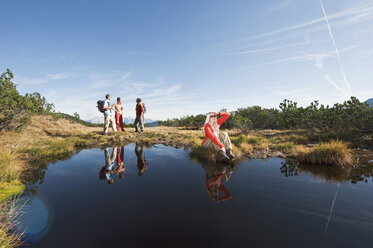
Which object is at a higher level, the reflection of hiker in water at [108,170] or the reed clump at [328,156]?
the reed clump at [328,156]

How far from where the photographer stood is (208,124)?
283 inches

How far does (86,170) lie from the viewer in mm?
6156

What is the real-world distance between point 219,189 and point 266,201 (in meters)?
1.25

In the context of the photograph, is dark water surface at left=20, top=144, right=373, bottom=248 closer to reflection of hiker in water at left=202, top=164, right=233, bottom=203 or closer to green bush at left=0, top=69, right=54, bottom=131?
reflection of hiker in water at left=202, top=164, right=233, bottom=203

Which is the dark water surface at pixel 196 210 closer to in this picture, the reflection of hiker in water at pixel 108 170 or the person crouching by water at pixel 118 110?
the reflection of hiker in water at pixel 108 170

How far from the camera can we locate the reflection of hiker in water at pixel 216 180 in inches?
165

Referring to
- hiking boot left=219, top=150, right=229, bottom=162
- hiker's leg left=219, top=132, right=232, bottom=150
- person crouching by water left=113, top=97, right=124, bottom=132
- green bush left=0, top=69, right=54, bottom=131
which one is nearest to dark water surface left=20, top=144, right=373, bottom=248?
hiking boot left=219, top=150, right=229, bottom=162

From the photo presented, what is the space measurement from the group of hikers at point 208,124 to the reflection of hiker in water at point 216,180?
0.99 meters

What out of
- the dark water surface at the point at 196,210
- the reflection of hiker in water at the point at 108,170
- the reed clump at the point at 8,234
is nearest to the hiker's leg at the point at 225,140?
the dark water surface at the point at 196,210

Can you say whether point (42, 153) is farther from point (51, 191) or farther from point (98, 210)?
point (98, 210)

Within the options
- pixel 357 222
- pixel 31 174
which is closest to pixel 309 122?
pixel 357 222

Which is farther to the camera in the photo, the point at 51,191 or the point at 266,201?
the point at 51,191

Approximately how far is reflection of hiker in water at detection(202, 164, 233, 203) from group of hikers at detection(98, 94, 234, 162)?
0.99 meters

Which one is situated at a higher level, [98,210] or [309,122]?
[309,122]
